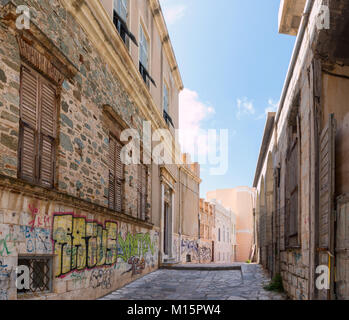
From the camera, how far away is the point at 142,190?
11.7m

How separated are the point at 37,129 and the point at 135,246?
18.6ft

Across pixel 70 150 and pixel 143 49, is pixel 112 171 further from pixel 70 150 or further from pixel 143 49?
pixel 143 49

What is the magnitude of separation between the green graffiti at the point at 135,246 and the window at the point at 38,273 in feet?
10.5

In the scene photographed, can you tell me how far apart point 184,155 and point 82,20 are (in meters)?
16.1

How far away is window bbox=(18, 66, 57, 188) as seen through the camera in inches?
203

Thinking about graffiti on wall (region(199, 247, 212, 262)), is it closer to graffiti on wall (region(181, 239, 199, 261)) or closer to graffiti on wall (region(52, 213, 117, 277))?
graffiti on wall (region(181, 239, 199, 261))

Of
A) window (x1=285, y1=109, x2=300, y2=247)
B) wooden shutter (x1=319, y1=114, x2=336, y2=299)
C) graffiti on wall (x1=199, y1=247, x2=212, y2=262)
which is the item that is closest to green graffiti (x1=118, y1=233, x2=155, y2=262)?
window (x1=285, y1=109, x2=300, y2=247)

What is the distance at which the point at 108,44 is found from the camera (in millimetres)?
8336

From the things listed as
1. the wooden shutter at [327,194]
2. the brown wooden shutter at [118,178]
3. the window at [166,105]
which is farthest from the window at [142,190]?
the wooden shutter at [327,194]

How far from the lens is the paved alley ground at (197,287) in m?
7.94

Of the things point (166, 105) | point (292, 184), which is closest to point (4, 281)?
point (292, 184)

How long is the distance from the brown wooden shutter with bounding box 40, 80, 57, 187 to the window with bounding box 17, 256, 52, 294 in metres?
1.12

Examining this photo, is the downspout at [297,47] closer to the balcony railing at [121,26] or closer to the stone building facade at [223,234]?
the balcony railing at [121,26]

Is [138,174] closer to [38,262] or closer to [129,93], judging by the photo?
[129,93]
